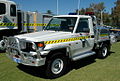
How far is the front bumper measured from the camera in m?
4.36

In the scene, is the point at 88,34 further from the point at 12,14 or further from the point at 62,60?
the point at 12,14

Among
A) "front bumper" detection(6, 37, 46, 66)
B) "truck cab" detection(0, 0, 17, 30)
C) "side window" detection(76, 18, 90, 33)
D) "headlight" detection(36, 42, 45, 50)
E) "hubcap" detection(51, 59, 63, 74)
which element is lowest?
"hubcap" detection(51, 59, 63, 74)

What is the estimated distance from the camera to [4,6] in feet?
26.3

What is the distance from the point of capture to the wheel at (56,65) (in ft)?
15.4

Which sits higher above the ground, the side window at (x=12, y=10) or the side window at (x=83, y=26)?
the side window at (x=12, y=10)

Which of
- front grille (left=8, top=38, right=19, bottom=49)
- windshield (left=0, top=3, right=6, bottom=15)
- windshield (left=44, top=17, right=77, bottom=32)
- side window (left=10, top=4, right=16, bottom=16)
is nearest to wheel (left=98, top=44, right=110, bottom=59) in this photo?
windshield (left=44, top=17, right=77, bottom=32)

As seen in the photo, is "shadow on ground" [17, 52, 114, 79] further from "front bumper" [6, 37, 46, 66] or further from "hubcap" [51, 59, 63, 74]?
"front bumper" [6, 37, 46, 66]

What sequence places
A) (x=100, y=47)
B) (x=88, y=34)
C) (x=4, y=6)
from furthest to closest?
(x=4, y=6) → (x=100, y=47) → (x=88, y=34)

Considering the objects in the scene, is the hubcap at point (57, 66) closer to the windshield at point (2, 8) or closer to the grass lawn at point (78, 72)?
the grass lawn at point (78, 72)

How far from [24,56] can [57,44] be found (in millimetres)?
1107

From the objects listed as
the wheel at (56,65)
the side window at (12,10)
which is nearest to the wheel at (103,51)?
the wheel at (56,65)

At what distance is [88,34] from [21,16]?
528 centimetres

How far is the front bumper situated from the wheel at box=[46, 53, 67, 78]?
324 mm

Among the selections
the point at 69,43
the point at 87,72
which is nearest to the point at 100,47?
the point at 87,72
